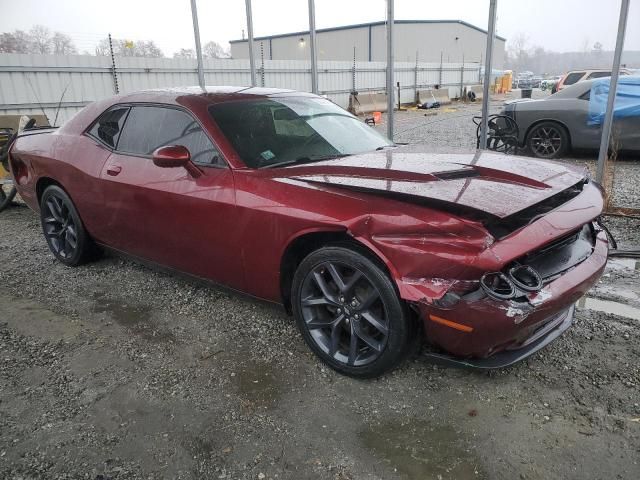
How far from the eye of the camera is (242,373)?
2.76 m

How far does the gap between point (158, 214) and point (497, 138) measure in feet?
23.0

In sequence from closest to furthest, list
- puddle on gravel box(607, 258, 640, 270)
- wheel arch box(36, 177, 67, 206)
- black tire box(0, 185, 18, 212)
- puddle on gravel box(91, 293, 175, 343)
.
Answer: puddle on gravel box(91, 293, 175, 343) < puddle on gravel box(607, 258, 640, 270) < wheel arch box(36, 177, 67, 206) < black tire box(0, 185, 18, 212)

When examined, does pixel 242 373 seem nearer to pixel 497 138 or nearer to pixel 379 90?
pixel 497 138

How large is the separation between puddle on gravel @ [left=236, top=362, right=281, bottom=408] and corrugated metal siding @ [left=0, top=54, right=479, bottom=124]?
619 centimetres

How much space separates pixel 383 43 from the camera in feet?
137

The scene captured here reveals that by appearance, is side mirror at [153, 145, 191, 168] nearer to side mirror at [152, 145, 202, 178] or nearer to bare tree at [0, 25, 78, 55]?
side mirror at [152, 145, 202, 178]

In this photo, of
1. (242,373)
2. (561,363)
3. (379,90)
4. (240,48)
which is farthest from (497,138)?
(240,48)

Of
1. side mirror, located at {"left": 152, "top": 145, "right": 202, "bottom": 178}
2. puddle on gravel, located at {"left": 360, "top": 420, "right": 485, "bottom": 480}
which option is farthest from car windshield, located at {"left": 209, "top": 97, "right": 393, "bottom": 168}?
puddle on gravel, located at {"left": 360, "top": 420, "right": 485, "bottom": 480}

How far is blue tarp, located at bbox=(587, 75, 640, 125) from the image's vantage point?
314 inches

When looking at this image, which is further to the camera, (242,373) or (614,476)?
(242,373)

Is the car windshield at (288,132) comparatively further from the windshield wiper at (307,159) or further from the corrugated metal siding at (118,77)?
the corrugated metal siding at (118,77)

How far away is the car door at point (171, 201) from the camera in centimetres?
303

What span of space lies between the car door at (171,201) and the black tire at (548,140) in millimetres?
7465

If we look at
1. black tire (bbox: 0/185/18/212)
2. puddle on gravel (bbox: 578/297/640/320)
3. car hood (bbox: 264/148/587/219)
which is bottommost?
puddle on gravel (bbox: 578/297/640/320)
